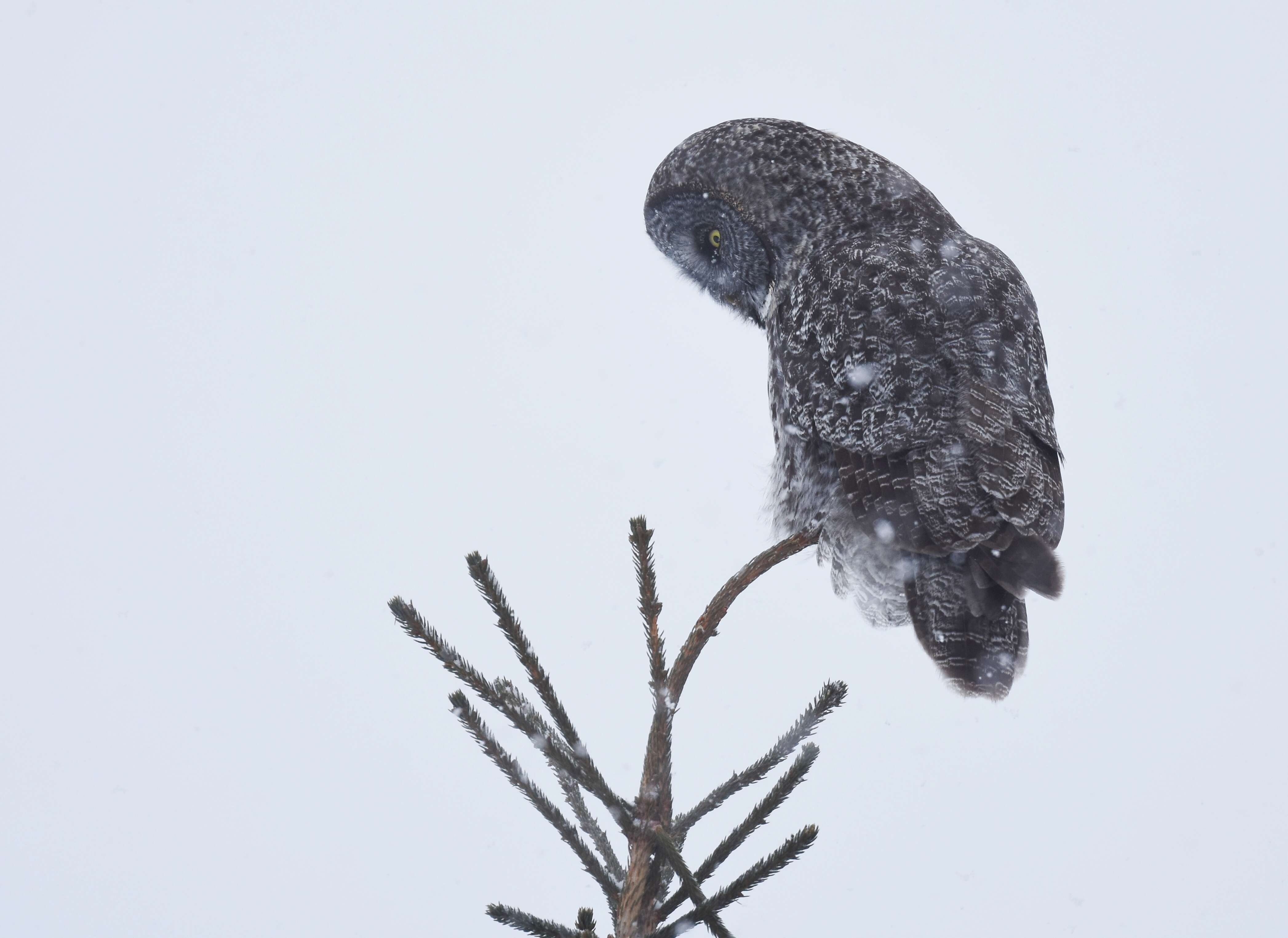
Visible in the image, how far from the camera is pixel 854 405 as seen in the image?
296 cm

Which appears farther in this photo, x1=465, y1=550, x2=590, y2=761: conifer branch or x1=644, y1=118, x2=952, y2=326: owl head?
x1=644, y1=118, x2=952, y2=326: owl head

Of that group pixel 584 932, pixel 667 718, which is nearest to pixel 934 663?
pixel 667 718

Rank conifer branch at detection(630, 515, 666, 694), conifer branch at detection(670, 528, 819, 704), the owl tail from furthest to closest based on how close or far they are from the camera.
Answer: the owl tail, conifer branch at detection(670, 528, 819, 704), conifer branch at detection(630, 515, 666, 694)

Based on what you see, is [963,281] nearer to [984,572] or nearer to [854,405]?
[854,405]

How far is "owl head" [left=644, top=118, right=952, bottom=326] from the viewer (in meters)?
3.70

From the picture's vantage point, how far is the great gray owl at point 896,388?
8.55 feet

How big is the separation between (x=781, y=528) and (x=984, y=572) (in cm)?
82

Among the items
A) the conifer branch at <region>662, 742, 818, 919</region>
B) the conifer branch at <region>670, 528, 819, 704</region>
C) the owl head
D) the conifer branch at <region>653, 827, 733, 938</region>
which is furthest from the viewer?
the owl head

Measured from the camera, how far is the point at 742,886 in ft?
5.16

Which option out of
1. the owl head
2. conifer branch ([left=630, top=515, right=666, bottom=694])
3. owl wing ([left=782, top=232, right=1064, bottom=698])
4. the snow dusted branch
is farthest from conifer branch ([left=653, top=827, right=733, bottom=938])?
the owl head

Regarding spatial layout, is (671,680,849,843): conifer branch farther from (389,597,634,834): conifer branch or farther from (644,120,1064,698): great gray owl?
(644,120,1064,698): great gray owl

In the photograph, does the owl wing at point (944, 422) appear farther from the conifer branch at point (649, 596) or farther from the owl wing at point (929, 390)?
the conifer branch at point (649, 596)

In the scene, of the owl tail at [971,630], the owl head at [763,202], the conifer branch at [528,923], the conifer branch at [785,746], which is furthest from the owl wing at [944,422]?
the conifer branch at [528,923]

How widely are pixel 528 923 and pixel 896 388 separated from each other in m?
1.87
